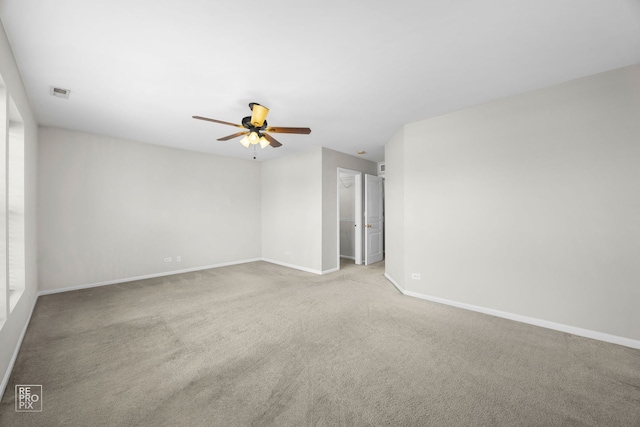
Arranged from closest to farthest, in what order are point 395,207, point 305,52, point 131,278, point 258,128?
point 305,52 → point 258,128 → point 395,207 → point 131,278

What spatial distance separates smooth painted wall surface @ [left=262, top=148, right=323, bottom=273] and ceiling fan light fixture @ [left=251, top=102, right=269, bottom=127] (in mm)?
2447

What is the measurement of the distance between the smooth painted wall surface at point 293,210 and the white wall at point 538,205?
2.10 metres

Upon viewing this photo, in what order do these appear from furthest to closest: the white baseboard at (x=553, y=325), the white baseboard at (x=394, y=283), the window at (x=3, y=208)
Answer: the white baseboard at (x=394, y=283) < the white baseboard at (x=553, y=325) < the window at (x=3, y=208)

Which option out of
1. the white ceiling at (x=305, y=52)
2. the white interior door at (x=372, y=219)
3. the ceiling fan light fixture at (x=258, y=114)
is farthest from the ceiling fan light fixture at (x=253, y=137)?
the white interior door at (x=372, y=219)

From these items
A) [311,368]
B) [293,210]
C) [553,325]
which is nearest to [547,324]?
[553,325]

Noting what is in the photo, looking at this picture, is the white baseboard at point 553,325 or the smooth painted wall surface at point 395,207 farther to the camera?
the smooth painted wall surface at point 395,207

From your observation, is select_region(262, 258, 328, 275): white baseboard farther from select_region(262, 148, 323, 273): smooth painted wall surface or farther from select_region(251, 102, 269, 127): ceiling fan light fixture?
select_region(251, 102, 269, 127): ceiling fan light fixture

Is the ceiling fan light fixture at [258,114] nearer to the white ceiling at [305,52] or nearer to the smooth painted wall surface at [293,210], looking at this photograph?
the white ceiling at [305,52]

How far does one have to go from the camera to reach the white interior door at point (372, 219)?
5.89 m

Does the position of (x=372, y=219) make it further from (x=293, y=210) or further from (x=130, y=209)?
(x=130, y=209)

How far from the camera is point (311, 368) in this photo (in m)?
2.02

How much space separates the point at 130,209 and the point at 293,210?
3259 mm

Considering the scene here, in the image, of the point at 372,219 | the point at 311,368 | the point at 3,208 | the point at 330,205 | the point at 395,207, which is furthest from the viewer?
the point at 372,219

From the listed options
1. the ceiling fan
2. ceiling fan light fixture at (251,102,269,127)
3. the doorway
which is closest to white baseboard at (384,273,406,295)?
the doorway
